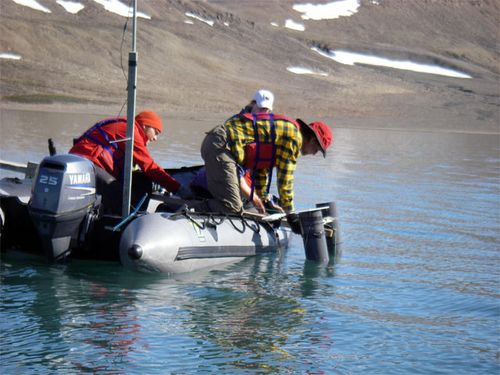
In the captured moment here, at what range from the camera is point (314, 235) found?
884cm

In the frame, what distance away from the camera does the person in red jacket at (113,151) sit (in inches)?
321

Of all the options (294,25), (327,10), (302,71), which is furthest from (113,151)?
(327,10)

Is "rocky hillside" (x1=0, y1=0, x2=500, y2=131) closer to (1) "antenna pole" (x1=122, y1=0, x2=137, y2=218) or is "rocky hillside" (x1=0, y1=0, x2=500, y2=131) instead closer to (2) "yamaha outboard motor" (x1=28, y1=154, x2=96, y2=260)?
(1) "antenna pole" (x1=122, y1=0, x2=137, y2=218)

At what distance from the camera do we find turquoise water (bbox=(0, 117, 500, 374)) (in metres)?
5.92

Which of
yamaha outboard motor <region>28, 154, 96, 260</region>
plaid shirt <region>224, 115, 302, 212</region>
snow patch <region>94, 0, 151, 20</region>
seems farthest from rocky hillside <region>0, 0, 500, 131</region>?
yamaha outboard motor <region>28, 154, 96, 260</region>

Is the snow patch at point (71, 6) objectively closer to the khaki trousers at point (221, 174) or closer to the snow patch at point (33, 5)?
the snow patch at point (33, 5)

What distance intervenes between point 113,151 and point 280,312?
214 centimetres

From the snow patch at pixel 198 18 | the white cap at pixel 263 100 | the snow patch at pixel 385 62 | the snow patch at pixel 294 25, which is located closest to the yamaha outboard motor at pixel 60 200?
the white cap at pixel 263 100

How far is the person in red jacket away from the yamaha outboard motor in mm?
470

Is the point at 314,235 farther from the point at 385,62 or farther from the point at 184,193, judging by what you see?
the point at 385,62

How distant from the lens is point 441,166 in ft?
68.6

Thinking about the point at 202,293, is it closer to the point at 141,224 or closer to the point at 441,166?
the point at 141,224

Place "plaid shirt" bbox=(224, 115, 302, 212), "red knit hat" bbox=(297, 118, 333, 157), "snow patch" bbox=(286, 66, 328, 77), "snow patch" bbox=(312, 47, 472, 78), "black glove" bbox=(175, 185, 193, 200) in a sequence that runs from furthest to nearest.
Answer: "snow patch" bbox=(312, 47, 472, 78) < "snow patch" bbox=(286, 66, 328, 77) < "black glove" bbox=(175, 185, 193, 200) < "red knit hat" bbox=(297, 118, 333, 157) < "plaid shirt" bbox=(224, 115, 302, 212)

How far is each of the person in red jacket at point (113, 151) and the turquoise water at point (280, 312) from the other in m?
0.64
